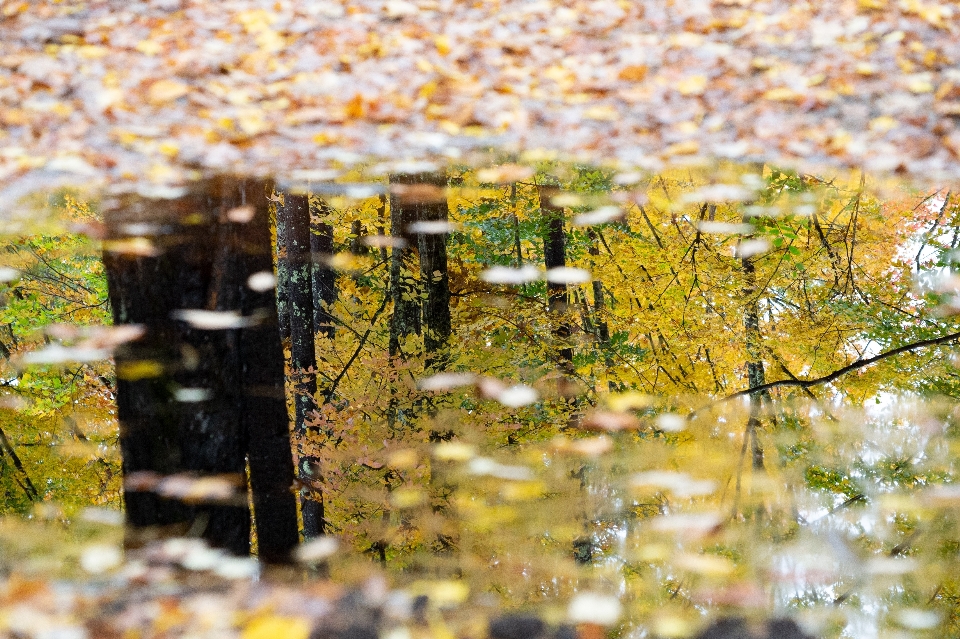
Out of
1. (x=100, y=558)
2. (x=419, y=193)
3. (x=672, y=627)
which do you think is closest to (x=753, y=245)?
(x=419, y=193)

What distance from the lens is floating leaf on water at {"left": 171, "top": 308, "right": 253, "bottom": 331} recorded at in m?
2.40

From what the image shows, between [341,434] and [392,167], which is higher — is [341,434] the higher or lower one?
the lower one

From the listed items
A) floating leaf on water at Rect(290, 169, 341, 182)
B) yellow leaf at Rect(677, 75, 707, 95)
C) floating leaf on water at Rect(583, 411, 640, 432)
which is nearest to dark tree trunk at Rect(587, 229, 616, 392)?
floating leaf on water at Rect(583, 411, 640, 432)

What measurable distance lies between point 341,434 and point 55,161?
2.51 meters

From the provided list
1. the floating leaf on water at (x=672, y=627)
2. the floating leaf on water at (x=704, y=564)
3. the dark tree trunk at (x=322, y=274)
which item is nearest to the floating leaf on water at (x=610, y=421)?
the floating leaf on water at (x=704, y=564)

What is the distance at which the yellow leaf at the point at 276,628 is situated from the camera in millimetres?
2029

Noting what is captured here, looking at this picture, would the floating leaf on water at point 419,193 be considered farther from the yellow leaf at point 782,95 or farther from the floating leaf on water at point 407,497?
the yellow leaf at point 782,95

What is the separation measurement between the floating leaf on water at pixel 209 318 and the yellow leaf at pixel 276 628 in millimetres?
985

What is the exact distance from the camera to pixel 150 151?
3.89m

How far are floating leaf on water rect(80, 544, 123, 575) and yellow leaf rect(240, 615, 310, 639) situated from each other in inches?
24.4

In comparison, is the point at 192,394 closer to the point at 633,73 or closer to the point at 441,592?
the point at 441,592

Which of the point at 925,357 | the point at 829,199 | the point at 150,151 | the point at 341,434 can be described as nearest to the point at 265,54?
A: the point at 150,151

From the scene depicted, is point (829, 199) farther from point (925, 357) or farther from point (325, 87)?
point (325, 87)

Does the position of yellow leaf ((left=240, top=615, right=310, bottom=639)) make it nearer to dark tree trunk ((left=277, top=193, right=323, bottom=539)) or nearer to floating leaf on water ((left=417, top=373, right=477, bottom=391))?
floating leaf on water ((left=417, top=373, right=477, bottom=391))
